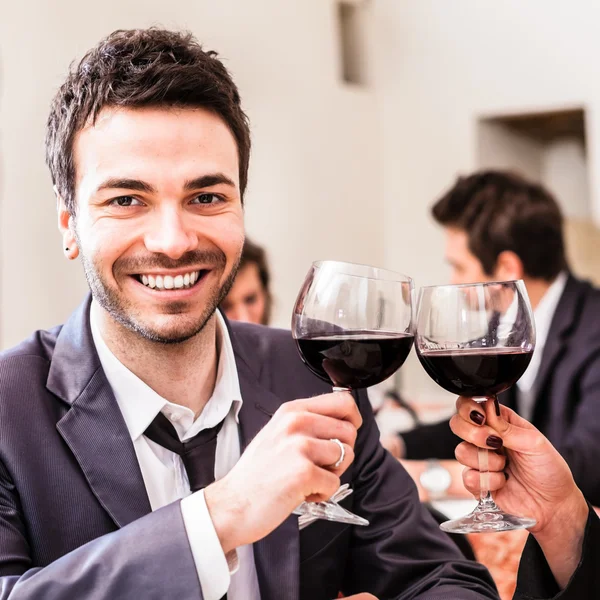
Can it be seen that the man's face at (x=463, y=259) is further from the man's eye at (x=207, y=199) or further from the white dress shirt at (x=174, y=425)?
the man's eye at (x=207, y=199)

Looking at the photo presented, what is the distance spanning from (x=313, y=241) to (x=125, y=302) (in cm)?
455

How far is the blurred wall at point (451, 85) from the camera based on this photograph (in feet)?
19.5

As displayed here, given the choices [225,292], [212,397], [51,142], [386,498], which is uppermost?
[51,142]

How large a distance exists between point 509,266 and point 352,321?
7.67 ft

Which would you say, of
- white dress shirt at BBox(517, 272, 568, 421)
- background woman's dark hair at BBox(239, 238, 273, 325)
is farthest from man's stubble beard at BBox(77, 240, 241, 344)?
background woman's dark hair at BBox(239, 238, 273, 325)

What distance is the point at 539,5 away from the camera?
601cm

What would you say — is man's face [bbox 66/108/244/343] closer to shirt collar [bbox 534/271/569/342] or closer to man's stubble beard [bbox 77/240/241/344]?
man's stubble beard [bbox 77/240/241/344]

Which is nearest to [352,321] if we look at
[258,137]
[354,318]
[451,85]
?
[354,318]

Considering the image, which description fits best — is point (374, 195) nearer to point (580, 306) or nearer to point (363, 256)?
point (363, 256)

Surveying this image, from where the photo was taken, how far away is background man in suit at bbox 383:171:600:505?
10.5 ft

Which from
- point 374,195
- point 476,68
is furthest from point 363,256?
point 476,68

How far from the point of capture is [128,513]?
A: 1494 mm

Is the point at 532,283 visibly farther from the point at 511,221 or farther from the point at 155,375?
the point at 155,375

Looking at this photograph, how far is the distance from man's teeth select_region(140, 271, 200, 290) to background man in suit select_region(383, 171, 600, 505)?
194 cm
